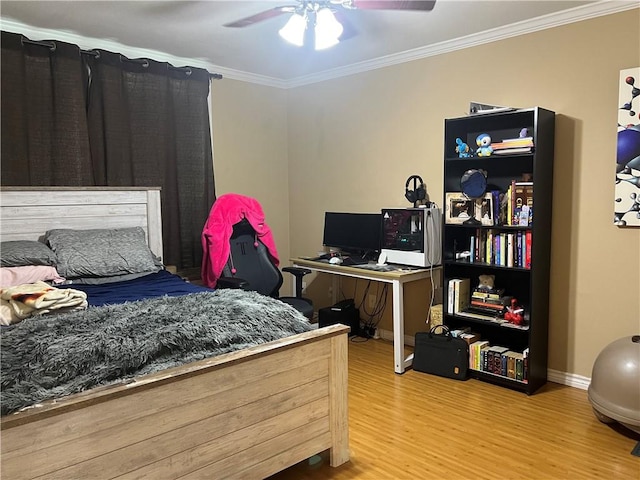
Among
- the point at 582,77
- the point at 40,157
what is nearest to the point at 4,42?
the point at 40,157

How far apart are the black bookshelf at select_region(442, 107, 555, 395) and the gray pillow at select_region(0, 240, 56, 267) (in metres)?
2.66

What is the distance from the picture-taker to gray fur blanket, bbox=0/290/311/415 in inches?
66.1

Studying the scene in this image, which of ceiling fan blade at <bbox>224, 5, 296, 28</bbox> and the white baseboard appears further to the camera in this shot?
the white baseboard

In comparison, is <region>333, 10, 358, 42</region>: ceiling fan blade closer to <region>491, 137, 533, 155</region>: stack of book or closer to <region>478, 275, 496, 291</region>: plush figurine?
<region>491, 137, 533, 155</region>: stack of book

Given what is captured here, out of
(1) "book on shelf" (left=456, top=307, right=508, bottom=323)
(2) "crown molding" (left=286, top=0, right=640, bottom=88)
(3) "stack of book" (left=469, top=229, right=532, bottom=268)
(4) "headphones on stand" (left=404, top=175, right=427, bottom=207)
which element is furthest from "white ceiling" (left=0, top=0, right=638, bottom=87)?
(1) "book on shelf" (left=456, top=307, right=508, bottom=323)

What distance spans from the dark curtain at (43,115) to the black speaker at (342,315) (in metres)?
2.15

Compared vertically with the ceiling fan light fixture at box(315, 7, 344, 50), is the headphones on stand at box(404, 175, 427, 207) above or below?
below

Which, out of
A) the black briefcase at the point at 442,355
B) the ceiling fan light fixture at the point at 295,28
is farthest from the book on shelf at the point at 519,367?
the ceiling fan light fixture at the point at 295,28

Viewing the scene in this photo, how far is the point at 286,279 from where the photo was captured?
16.8 feet

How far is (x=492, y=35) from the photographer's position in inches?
139

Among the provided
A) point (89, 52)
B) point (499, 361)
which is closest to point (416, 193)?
point (499, 361)

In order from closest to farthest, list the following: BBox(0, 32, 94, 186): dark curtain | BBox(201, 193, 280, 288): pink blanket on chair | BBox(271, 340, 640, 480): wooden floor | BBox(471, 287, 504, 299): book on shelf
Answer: BBox(271, 340, 640, 480): wooden floor < BBox(0, 32, 94, 186): dark curtain < BBox(471, 287, 504, 299): book on shelf < BBox(201, 193, 280, 288): pink blanket on chair

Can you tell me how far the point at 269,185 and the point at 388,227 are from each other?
155 cm

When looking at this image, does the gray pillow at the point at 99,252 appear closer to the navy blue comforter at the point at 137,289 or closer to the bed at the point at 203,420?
the navy blue comforter at the point at 137,289
